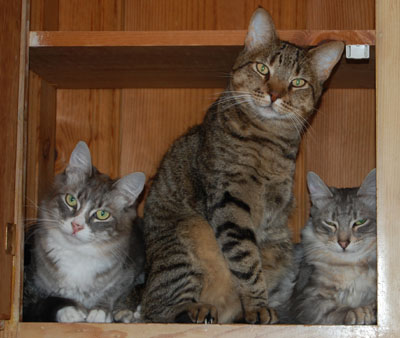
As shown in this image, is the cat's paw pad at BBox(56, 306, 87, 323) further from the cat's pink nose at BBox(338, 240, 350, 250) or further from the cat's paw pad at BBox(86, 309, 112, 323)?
the cat's pink nose at BBox(338, 240, 350, 250)

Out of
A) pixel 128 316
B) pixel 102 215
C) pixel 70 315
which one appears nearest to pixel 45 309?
pixel 70 315

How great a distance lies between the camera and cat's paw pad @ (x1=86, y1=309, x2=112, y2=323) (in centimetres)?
176

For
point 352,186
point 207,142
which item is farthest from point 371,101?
point 207,142

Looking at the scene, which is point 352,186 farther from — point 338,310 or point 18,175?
point 18,175

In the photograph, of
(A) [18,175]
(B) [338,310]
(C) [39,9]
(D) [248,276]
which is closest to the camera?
(A) [18,175]

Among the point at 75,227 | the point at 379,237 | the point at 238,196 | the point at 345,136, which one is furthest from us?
the point at 345,136

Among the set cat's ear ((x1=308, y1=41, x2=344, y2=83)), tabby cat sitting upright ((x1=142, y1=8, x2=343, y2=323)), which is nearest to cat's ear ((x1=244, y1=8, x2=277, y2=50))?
tabby cat sitting upright ((x1=142, y1=8, x2=343, y2=323))

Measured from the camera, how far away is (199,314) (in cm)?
167

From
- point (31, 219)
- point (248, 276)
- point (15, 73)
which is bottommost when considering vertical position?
point (248, 276)

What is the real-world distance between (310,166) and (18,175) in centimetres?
104

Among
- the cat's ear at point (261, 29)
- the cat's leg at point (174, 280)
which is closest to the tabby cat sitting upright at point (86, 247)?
the cat's leg at point (174, 280)

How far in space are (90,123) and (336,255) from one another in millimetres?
966

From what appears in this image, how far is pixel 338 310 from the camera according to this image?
1866 mm

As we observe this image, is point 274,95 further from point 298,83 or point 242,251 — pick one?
point 242,251
